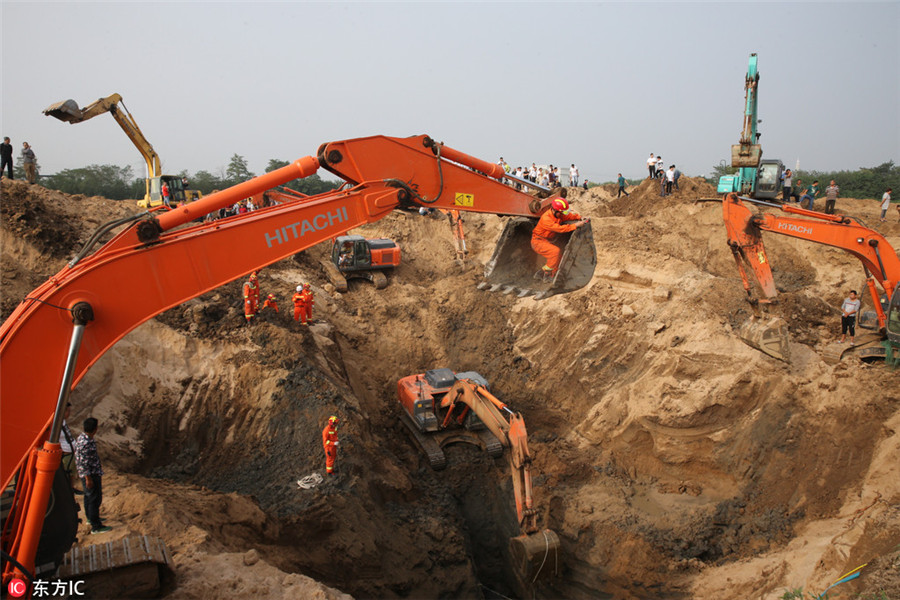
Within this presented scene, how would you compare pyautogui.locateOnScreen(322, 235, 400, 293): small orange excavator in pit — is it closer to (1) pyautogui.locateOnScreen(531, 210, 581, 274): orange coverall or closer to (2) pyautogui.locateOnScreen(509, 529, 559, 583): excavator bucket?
(2) pyautogui.locateOnScreen(509, 529, 559, 583): excavator bucket

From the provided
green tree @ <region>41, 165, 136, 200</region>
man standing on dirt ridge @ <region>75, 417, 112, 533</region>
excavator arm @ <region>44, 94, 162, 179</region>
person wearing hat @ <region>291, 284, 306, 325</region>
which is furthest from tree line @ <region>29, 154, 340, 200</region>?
man standing on dirt ridge @ <region>75, 417, 112, 533</region>

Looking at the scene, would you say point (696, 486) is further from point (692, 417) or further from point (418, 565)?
point (418, 565)

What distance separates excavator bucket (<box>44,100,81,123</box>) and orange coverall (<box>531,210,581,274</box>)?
13.1 meters

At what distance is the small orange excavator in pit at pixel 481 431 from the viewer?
868cm

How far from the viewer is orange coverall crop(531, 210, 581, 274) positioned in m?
7.33

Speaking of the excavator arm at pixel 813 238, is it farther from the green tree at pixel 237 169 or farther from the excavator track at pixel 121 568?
the green tree at pixel 237 169

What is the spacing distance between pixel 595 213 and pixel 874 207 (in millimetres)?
10800

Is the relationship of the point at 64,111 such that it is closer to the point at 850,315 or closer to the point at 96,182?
the point at 850,315

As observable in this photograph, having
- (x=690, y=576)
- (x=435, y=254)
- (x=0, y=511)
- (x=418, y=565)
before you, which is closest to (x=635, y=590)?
(x=690, y=576)

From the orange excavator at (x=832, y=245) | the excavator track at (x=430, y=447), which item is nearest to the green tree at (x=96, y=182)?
the excavator track at (x=430, y=447)

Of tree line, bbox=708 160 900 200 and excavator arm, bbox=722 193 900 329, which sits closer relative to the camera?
excavator arm, bbox=722 193 900 329

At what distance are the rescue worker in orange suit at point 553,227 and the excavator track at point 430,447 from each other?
18.0 feet

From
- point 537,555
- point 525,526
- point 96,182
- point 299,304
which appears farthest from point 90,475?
point 96,182

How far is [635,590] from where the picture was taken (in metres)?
8.99
